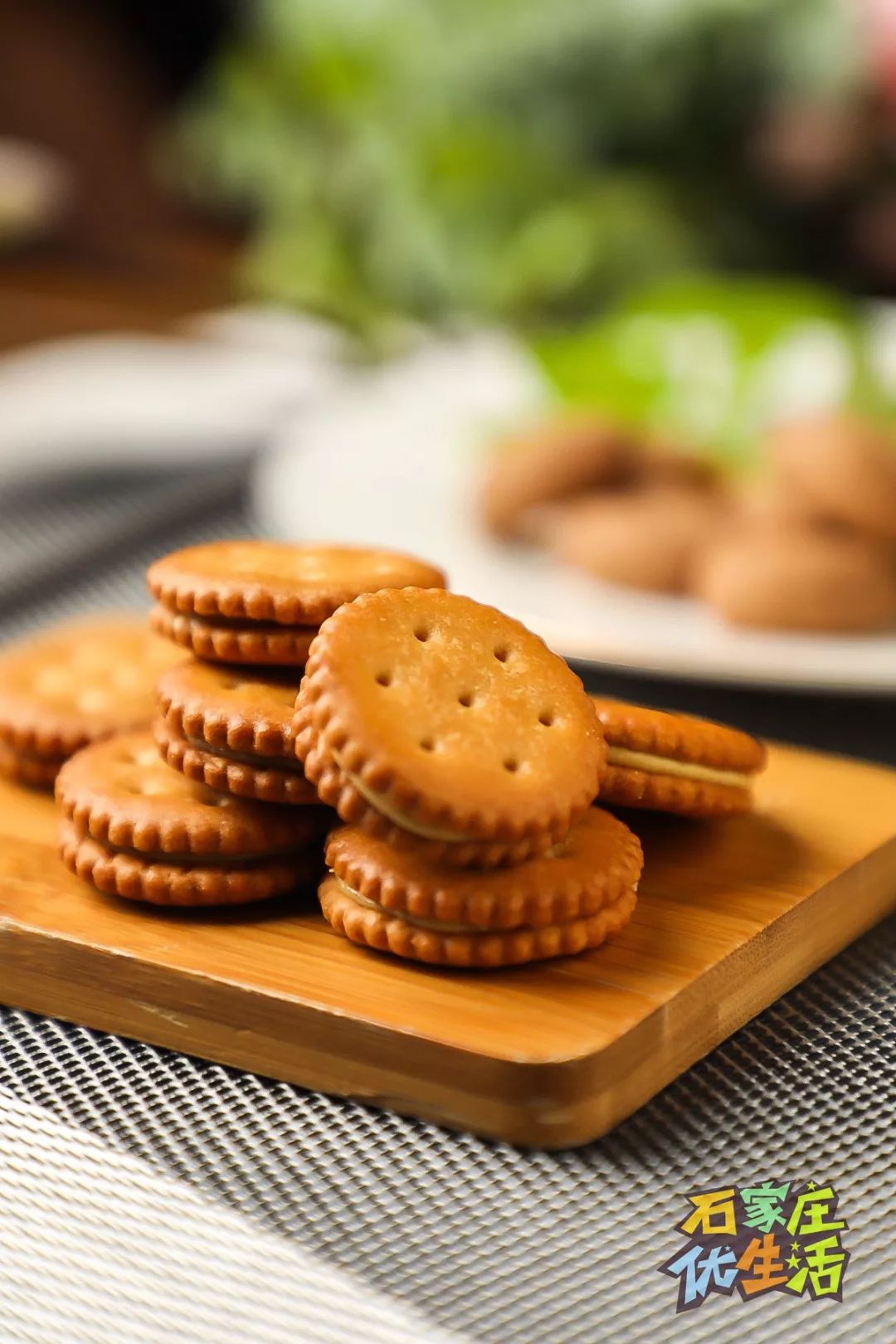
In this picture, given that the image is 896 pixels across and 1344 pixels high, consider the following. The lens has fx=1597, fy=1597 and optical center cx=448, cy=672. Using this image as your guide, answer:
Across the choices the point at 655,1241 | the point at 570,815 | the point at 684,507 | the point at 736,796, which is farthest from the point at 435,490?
the point at 655,1241

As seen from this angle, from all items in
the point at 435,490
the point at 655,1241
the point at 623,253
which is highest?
the point at 623,253

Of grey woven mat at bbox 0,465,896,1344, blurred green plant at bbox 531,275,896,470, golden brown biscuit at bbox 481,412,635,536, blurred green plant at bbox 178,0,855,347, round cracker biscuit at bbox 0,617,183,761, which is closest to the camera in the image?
grey woven mat at bbox 0,465,896,1344

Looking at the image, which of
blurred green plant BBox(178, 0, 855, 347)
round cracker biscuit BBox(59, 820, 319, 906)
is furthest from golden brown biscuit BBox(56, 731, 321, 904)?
blurred green plant BBox(178, 0, 855, 347)

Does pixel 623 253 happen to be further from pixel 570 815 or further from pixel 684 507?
pixel 570 815

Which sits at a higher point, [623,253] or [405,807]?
[623,253]

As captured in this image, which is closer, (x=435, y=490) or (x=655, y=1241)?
(x=655, y=1241)

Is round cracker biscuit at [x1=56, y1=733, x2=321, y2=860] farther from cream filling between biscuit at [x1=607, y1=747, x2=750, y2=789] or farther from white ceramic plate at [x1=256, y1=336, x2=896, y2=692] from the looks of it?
white ceramic plate at [x1=256, y1=336, x2=896, y2=692]

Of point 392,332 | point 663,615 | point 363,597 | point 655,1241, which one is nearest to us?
point 655,1241
